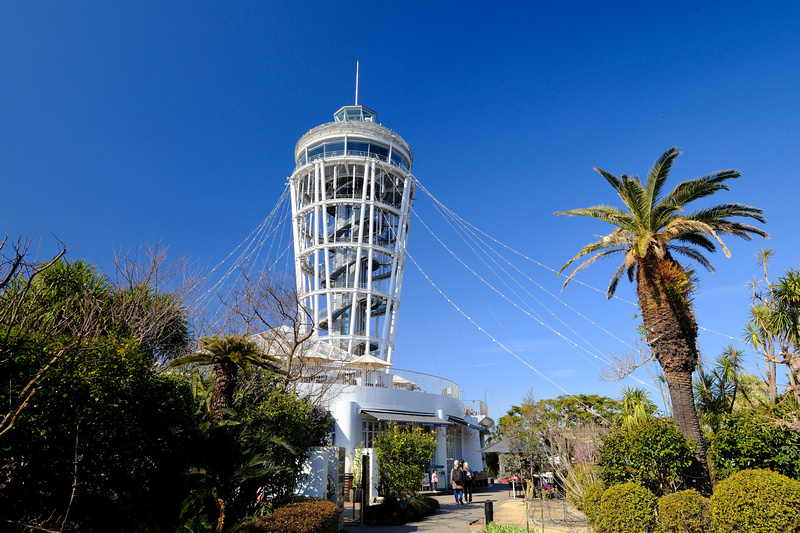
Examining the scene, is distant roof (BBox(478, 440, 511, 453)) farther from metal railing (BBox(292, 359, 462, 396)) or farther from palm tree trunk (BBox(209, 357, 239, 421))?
palm tree trunk (BBox(209, 357, 239, 421))

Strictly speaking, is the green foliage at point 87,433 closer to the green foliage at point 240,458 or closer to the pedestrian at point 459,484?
the green foliage at point 240,458

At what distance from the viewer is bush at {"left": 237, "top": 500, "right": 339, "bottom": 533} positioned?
7.01 meters

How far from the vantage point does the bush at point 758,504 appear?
7.18m

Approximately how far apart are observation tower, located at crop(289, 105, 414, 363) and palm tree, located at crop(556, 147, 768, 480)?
1903 cm

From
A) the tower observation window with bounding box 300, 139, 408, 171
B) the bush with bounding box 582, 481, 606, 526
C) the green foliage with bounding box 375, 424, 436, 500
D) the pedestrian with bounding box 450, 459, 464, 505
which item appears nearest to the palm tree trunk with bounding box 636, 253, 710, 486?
the bush with bounding box 582, 481, 606, 526

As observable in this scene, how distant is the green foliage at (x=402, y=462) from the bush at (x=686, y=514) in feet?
22.9

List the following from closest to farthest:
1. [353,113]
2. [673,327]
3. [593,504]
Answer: [593,504], [673,327], [353,113]

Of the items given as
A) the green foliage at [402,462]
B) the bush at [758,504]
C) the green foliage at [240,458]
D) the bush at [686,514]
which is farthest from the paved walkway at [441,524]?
the bush at [758,504]

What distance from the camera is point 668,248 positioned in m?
12.9

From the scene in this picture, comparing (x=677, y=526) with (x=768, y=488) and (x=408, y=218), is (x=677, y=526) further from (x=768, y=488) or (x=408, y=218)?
(x=408, y=218)

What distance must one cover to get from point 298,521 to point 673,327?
961cm

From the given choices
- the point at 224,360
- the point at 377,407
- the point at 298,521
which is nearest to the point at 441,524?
the point at 298,521

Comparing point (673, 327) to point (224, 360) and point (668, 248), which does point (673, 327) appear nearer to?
point (668, 248)

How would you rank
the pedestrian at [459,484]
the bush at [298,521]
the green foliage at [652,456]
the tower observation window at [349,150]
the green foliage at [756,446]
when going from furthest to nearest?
the tower observation window at [349,150] < the pedestrian at [459,484] < the green foliage at [652,456] < the green foliage at [756,446] < the bush at [298,521]
